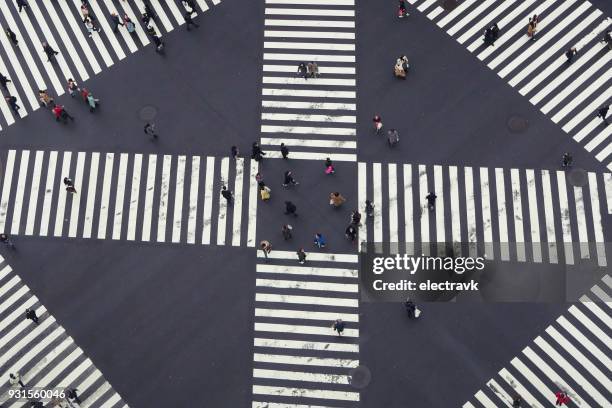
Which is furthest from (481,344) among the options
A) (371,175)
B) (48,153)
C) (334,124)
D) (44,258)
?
(48,153)

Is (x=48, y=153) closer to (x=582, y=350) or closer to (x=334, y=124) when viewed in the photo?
(x=334, y=124)

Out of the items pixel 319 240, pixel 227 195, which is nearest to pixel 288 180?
pixel 227 195

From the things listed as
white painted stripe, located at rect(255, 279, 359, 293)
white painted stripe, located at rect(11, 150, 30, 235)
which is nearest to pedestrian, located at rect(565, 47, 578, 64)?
white painted stripe, located at rect(255, 279, 359, 293)

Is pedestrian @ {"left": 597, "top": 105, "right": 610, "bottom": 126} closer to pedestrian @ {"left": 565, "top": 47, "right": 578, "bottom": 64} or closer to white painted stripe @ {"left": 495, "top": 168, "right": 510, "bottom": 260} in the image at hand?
pedestrian @ {"left": 565, "top": 47, "right": 578, "bottom": 64}

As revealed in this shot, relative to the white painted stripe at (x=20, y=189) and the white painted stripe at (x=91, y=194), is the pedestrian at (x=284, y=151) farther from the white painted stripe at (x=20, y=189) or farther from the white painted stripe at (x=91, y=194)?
the white painted stripe at (x=20, y=189)

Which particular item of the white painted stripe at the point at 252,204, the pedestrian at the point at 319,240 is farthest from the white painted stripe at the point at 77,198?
the pedestrian at the point at 319,240

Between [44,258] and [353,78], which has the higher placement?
[353,78]

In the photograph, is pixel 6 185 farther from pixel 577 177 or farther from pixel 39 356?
pixel 577 177
